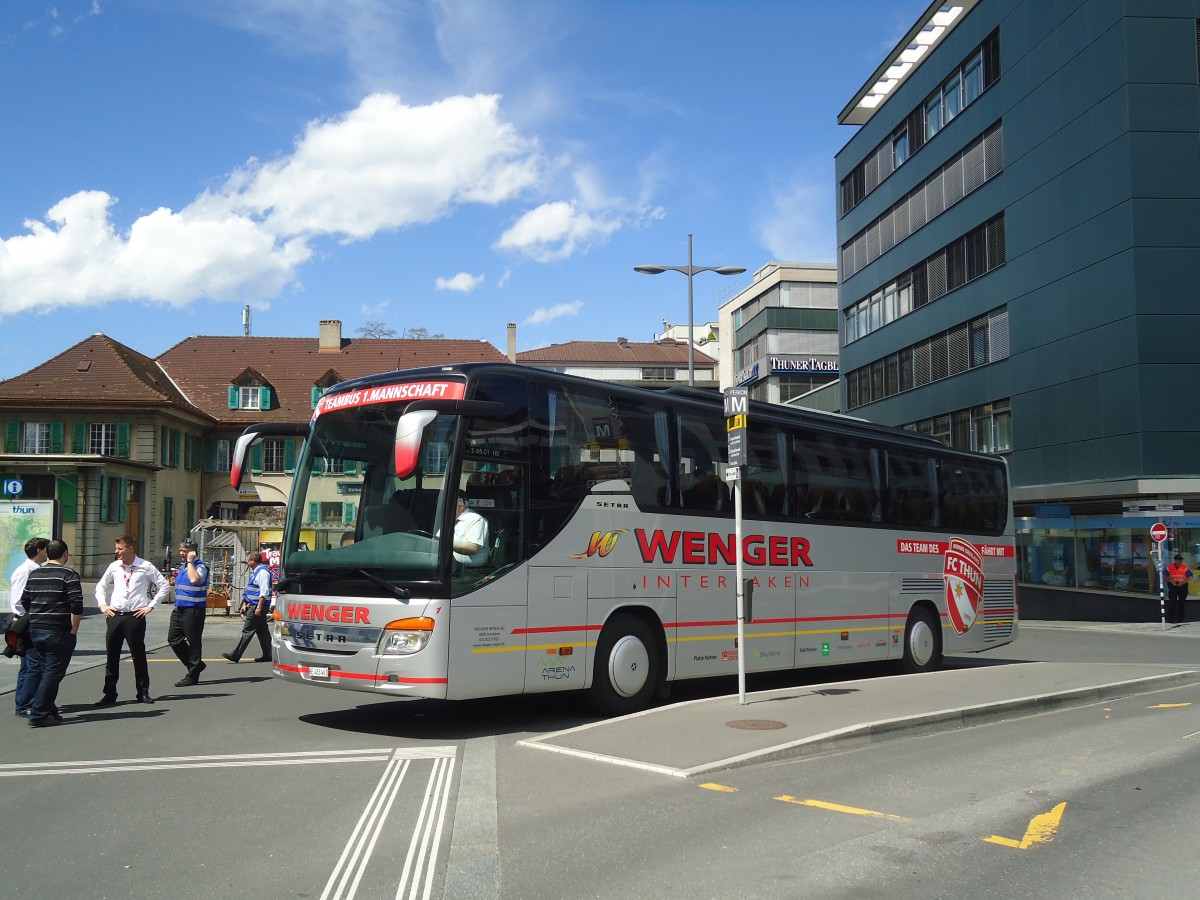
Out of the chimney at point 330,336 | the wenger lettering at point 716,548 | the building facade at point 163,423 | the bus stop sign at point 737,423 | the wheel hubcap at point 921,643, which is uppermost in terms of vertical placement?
the chimney at point 330,336

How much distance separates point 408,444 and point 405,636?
1.95m

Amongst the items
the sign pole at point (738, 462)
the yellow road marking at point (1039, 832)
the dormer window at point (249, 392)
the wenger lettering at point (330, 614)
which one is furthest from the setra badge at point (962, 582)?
the dormer window at point (249, 392)

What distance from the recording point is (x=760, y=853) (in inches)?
236

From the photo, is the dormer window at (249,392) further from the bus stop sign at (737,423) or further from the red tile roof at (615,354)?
the bus stop sign at (737,423)

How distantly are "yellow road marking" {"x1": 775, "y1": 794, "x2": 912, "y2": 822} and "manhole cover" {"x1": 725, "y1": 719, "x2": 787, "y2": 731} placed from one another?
95.6 inches

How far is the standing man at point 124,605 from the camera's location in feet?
39.3

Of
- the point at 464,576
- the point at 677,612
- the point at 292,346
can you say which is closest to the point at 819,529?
the point at 677,612

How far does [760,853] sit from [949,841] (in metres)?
1.20

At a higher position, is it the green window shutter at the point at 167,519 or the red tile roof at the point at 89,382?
the red tile roof at the point at 89,382

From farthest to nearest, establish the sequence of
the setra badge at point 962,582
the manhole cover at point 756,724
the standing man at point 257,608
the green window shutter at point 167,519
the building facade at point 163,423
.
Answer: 1. the green window shutter at point 167,519
2. the building facade at point 163,423
3. the standing man at point 257,608
4. the setra badge at point 962,582
5. the manhole cover at point 756,724

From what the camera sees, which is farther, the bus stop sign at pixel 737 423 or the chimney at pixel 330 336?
the chimney at pixel 330 336

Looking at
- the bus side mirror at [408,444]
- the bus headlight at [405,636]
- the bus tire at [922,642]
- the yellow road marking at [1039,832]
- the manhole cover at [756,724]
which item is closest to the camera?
the yellow road marking at [1039,832]

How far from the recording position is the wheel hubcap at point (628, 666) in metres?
11.1

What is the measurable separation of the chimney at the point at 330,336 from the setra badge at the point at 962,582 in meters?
49.6
